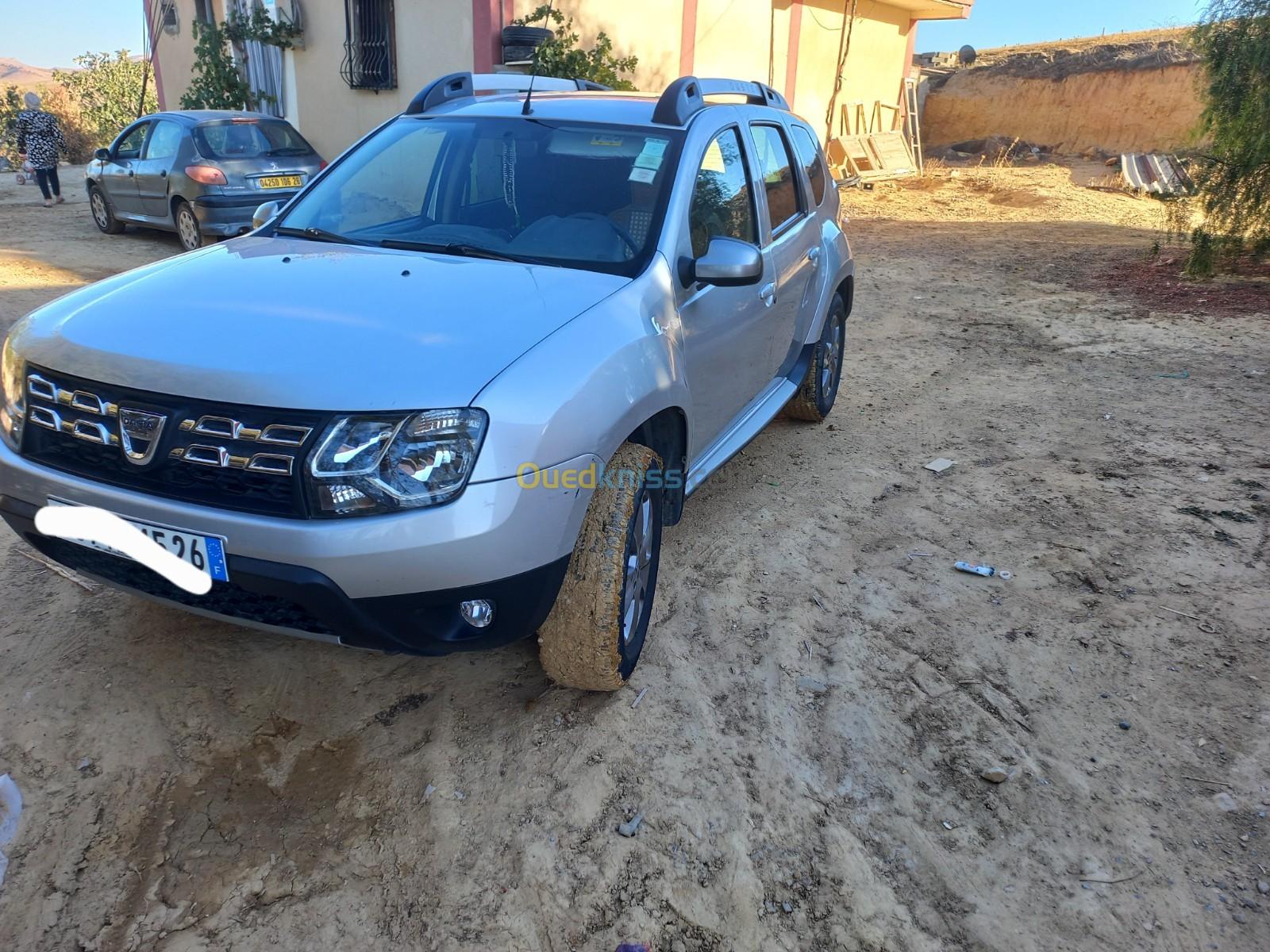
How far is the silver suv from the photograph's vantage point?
212cm

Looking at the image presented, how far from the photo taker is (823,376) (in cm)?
515

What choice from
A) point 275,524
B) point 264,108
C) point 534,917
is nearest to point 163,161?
point 264,108

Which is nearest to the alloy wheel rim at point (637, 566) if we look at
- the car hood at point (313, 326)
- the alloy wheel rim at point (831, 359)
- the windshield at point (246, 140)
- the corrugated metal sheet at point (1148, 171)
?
the car hood at point (313, 326)

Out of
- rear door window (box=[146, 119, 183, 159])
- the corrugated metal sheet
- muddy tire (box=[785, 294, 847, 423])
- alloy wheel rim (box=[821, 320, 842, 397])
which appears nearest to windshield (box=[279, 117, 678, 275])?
muddy tire (box=[785, 294, 847, 423])

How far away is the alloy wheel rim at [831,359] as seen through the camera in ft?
16.8

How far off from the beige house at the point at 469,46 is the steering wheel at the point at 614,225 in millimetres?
7881

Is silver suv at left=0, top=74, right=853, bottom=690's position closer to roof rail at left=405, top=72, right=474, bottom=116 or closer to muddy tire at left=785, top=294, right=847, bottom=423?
roof rail at left=405, top=72, right=474, bottom=116

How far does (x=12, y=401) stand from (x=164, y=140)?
8.47m

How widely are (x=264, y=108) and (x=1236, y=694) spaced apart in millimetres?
14387

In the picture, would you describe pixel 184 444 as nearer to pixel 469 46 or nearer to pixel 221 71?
pixel 469 46

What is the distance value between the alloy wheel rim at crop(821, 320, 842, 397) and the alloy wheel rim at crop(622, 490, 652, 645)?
2.49 meters

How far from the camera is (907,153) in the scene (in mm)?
16797

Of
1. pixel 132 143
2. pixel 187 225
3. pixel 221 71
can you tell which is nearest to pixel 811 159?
pixel 187 225

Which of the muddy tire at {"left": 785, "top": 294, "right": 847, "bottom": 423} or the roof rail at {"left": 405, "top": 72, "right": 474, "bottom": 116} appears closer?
the roof rail at {"left": 405, "top": 72, "right": 474, "bottom": 116}
